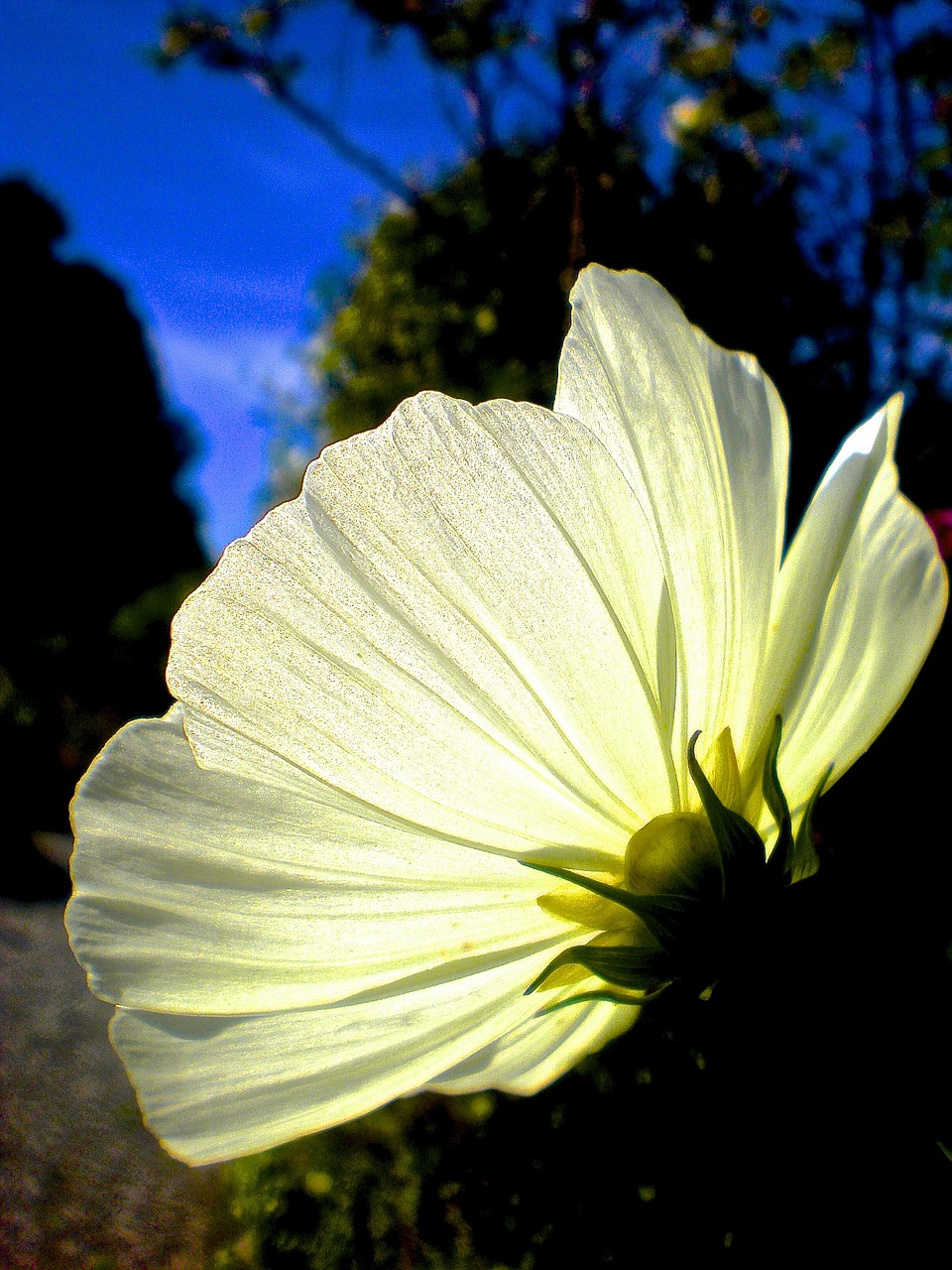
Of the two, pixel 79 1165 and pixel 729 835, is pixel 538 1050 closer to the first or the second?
pixel 729 835

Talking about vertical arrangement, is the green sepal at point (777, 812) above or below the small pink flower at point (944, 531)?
above

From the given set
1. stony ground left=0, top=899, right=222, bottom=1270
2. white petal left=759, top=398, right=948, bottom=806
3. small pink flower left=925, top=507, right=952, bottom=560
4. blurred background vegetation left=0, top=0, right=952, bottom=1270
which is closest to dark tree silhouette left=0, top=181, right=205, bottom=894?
stony ground left=0, top=899, right=222, bottom=1270

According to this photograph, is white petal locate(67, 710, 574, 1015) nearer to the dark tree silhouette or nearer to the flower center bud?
the flower center bud

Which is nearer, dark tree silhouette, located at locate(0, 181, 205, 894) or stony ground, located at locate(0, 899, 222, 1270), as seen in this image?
stony ground, located at locate(0, 899, 222, 1270)

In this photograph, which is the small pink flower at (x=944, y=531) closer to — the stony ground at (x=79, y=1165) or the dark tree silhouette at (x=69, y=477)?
the stony ground at (x=79, y=1165)

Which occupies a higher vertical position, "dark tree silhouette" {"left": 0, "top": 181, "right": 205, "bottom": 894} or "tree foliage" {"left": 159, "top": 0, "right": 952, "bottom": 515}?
"dark tree silhouette" {"left": 0, "top": 181, "right": 205, "bottom": 894}

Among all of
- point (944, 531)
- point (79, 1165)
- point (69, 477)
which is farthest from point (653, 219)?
point (69, 477)

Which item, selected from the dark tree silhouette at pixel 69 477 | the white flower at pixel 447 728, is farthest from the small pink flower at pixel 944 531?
the dark tree silhouette at pixel 69 477
